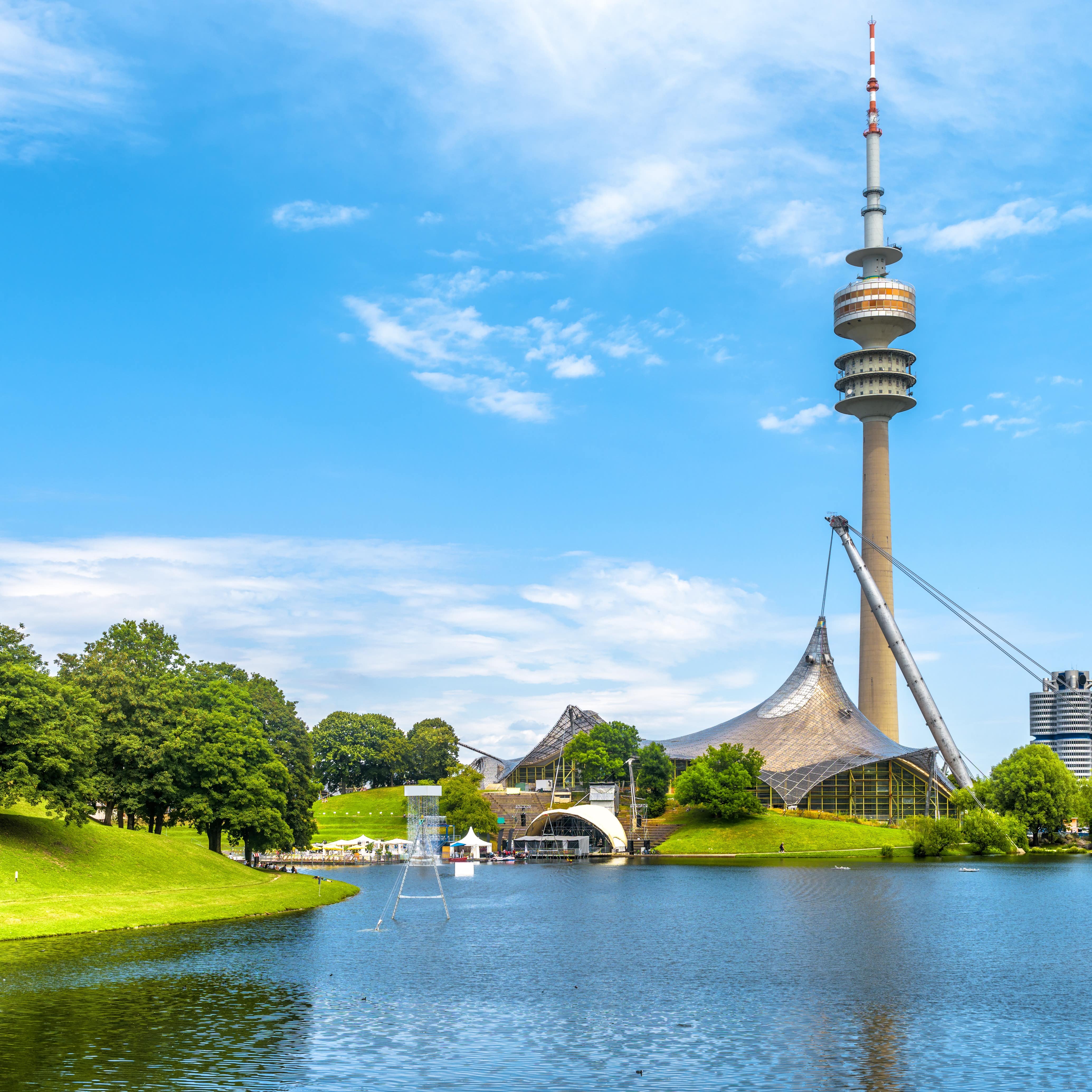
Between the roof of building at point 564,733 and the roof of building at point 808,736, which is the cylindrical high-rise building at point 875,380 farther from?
the roof of building at point 564,733

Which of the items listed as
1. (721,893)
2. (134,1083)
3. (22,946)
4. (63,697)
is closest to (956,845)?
(721,893)

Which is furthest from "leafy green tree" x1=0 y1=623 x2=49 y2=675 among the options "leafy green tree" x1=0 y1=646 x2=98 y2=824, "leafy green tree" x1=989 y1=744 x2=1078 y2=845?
"leafy green tree" x1=989 y1=744 x2=1078 y2=845

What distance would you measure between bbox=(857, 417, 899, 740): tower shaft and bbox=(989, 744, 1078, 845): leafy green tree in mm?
44251

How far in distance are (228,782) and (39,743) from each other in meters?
21.1

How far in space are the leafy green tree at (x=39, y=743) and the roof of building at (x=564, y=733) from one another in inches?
5179

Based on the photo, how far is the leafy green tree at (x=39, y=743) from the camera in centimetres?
6081

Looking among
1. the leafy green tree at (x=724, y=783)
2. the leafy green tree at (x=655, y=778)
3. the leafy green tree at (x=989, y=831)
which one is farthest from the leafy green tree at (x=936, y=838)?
the leafy green tree at (x=655, y=778)

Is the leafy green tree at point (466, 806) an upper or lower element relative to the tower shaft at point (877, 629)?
lower

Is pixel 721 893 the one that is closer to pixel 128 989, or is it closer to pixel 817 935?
pixel 817 935

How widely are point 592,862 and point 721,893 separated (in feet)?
176

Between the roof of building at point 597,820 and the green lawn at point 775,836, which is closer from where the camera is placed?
the green lawn at point 775,836

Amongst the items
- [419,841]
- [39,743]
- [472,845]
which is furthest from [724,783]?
[39,743]

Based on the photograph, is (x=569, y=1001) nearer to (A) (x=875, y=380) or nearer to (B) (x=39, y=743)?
(B) (x=39, y=743)

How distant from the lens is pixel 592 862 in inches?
5103
